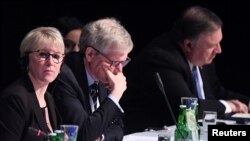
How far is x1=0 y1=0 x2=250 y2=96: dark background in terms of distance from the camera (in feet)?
20.6

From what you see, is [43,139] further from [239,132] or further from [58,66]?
[239,132]

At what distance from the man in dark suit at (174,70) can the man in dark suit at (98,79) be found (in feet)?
2.88

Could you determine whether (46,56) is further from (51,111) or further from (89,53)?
(89,53)

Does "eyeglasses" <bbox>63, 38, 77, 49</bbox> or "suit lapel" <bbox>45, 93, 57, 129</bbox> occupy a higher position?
"eyeglasses" <bbox>63, 38, 77, 49</bbox>

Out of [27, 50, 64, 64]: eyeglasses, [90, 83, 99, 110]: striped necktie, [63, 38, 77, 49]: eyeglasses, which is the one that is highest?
[27, 50, 64, 64]: eyeglasses

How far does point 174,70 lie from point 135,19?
1.34m

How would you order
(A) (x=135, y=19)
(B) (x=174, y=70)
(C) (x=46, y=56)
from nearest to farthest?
(C) (x=46, y=56), (B) (x=174, y=70), (A) (x=135, y=19)

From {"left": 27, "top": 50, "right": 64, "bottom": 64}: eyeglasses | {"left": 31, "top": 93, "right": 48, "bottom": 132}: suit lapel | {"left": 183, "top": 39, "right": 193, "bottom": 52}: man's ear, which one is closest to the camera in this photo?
{"left": 31, "top": 93, "right": 48, "bottom": 132}: suit lapel

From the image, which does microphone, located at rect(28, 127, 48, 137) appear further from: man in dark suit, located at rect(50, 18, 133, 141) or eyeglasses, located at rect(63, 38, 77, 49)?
eyeglasses, located at rect(63, 38, 77, 49)

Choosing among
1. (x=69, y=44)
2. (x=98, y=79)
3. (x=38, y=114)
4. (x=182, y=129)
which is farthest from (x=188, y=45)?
(x=38, y=114)

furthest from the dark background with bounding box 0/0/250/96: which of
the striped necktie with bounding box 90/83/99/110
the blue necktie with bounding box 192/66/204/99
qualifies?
the striped necktie with bounding box 90/83/99/110

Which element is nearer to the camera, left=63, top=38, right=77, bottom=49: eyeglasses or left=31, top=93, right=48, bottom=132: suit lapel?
left=31, top=93, right=48, bottom=132: suit lapel

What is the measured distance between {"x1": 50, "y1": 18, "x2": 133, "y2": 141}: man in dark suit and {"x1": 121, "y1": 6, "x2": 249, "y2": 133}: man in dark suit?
0.88 meters

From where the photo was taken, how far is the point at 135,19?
251 inches
